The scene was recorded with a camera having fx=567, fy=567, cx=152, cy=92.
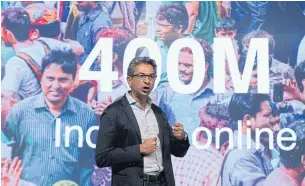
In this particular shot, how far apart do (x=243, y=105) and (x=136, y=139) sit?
1.56 meters

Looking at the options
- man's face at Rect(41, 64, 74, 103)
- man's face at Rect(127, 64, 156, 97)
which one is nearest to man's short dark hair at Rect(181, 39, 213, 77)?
man's face at Rect(41, 64, 74, 103)

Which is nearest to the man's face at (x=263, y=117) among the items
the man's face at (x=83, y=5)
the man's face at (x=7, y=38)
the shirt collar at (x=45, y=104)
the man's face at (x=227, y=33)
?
the man's face at (x=227, y=33)

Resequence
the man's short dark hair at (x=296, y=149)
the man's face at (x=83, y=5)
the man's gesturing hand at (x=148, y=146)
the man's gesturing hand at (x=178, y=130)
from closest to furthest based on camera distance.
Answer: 1. the man's gesturing hand at (x=148, y=146)
2. the man's gesturing hand at (x=178, y=130)
3. the man's short dark hair at (x=296, y=149)
4. the man's face at (x=83, y=5)

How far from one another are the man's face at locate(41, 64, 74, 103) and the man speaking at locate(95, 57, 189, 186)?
143 cm

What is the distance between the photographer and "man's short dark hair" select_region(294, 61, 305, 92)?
369 cm

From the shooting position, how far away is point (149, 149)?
7.28ft

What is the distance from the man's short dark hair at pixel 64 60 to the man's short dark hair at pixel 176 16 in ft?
2.08

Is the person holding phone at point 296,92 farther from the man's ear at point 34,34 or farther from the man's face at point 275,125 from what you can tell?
the man's ear at point 34,34

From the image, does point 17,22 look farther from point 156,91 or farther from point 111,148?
point 111,148

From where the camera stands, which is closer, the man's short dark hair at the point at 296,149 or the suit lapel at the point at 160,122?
the suit lapel at the point at 160,122

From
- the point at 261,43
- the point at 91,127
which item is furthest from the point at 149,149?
the point at 261,43

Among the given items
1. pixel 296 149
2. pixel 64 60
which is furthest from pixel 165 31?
pixel 296 149

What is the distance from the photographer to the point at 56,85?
3719 mm

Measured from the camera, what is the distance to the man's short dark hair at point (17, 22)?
12.3 ft
